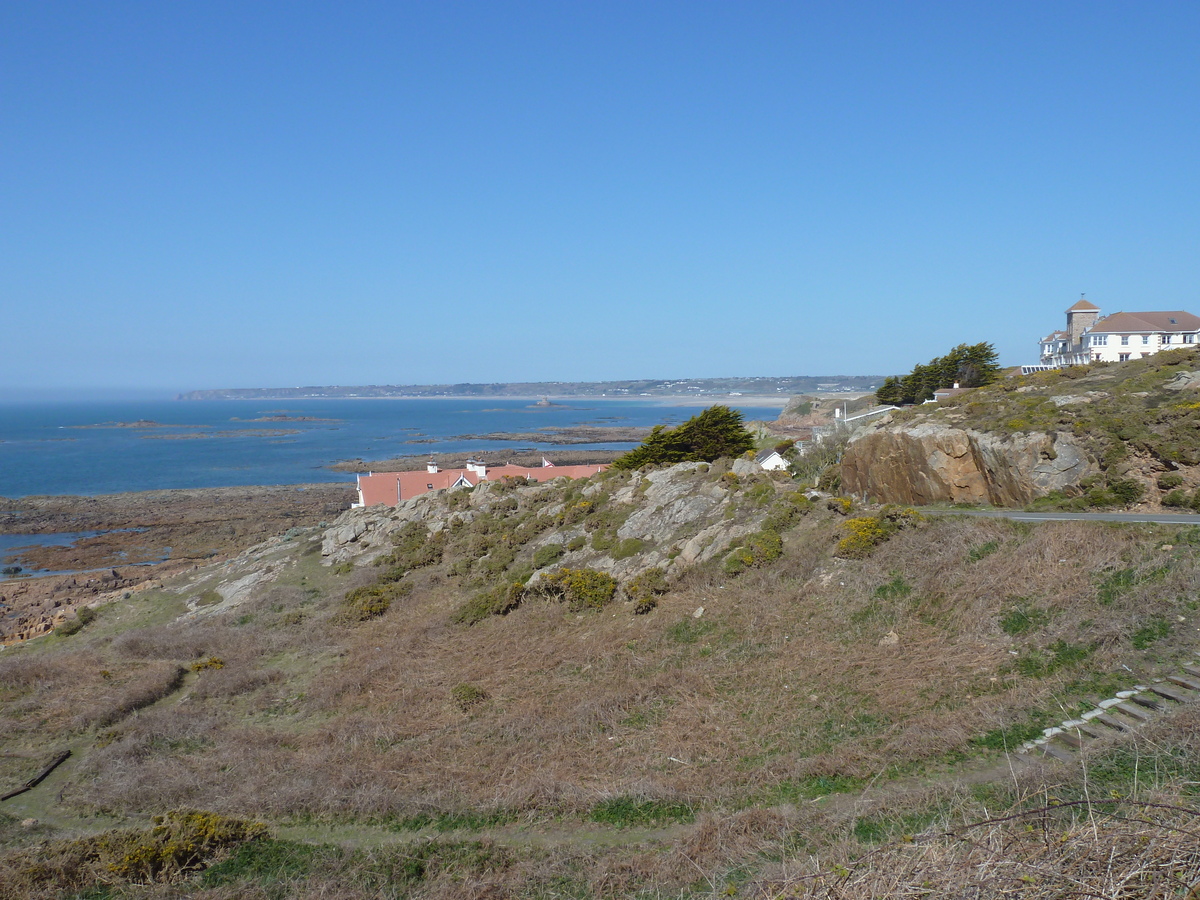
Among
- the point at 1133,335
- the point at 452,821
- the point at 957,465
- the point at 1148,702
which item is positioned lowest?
the point at 452,821

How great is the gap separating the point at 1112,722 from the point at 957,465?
42.1 ft

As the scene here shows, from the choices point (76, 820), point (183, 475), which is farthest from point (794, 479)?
point (183, 475)

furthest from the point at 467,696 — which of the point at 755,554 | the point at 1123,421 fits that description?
the point at 1123,421

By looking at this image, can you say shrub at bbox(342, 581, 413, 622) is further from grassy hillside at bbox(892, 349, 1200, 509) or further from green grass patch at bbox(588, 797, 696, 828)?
grassy hillside at bbox(892, 349, 1200, 509)

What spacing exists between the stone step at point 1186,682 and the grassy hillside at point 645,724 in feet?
1.26

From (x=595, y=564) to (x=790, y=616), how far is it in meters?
8.77

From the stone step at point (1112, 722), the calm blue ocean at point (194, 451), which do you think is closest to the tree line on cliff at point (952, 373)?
the stone step at point (1112, 722)

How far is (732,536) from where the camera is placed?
2109cm

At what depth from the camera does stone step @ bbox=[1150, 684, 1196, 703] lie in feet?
32.0

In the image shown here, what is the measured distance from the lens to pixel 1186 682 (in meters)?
10.2

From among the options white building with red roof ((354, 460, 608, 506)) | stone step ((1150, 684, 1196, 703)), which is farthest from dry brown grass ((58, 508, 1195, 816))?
white building with red roof ((354, 460, 608, 506))

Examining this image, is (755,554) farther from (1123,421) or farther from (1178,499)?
(1123,421)

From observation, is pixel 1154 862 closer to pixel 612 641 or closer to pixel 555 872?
pixel 555 872

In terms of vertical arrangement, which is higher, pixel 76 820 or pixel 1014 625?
pixel 1014 625
